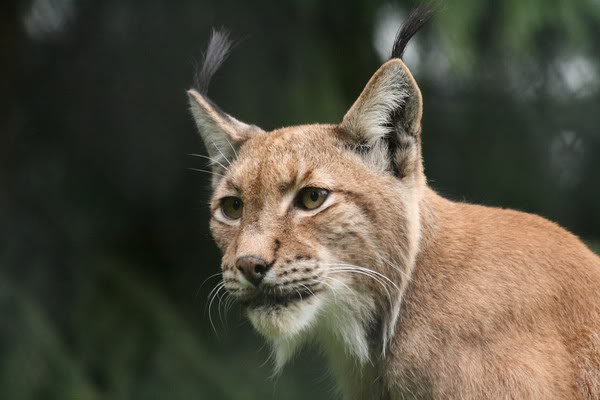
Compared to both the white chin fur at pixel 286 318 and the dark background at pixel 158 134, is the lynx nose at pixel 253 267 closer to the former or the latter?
the white chin fur at pixel 286 318

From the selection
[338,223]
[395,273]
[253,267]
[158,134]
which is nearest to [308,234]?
[338,223]

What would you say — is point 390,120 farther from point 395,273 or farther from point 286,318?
point 286,318

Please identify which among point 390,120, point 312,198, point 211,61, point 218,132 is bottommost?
Answer: point 312,198

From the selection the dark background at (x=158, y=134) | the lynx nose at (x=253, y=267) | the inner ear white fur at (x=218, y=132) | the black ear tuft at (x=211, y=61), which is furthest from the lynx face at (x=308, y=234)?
the dark background at (x=158, y=134)

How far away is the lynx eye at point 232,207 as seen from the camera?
510 centimetres

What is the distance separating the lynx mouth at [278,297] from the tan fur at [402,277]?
0.09ft

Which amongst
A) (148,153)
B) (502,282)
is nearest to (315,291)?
(502,282)

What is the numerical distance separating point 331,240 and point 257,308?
0.49m

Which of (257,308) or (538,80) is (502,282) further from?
(538,80)

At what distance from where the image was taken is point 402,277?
4.84m

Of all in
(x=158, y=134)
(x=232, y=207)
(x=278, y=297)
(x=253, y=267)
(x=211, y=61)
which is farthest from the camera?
(x=158, y=134)

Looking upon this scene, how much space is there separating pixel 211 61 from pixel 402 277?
1920mm

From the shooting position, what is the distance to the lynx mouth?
15.3 ft

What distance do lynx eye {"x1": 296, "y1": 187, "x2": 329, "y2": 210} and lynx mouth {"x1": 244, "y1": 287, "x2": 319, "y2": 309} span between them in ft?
1.39
